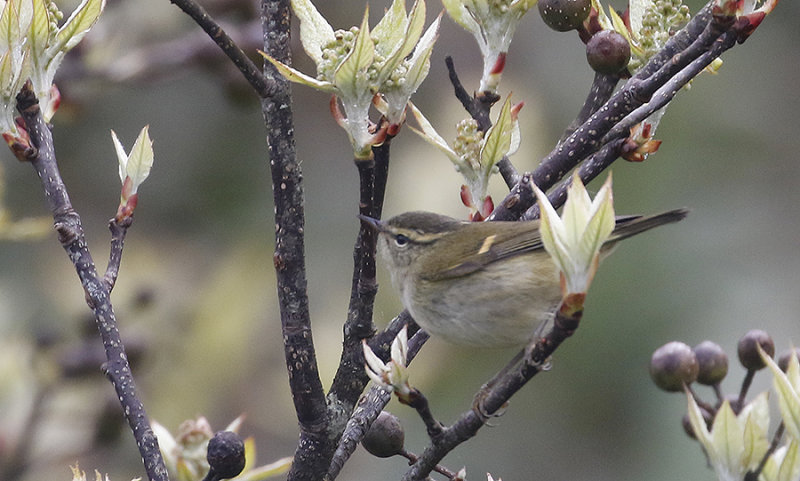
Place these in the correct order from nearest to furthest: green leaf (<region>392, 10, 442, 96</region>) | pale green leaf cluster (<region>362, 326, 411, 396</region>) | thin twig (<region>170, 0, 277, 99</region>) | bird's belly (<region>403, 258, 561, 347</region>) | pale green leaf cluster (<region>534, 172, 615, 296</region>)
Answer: pale green leaf cluster (<region>534, 172, 615, 296</region>) < thin twig (<region>170, 0, 277, 99</region>) < pale green leaf cluster (<region>362, 326, 411, 396</region>) < green leaf (<region>392, 10, 442, 96</region>) < bird's belly (<region>403, 258, 561, 347</region>)

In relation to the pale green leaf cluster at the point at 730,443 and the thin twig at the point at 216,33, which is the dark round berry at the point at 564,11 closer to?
the thin twig at the point at 216,33

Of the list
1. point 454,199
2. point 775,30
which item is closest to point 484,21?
point 454,199

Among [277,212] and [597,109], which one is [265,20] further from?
[597,109]

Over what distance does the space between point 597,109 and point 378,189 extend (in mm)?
525

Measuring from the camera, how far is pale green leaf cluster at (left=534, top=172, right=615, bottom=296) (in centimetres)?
128

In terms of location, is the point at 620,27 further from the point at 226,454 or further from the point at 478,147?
the point at 226,454

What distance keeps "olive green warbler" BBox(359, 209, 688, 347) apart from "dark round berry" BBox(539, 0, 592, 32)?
374 millimetres

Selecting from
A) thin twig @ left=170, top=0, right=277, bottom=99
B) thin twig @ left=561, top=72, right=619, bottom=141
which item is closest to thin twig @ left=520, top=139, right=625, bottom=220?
thin twig @ left=561, top=72, right=619, bottom=141

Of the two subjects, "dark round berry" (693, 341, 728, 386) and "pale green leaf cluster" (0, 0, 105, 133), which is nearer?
"pale green leaf cluster" (0, 0, 105, 133)

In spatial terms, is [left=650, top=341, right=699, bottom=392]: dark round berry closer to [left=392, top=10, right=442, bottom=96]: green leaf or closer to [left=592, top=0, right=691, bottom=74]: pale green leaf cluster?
[left=592, top=0, right=691, bottom=74]: pale green leaf cluster

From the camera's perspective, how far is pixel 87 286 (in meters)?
1.63

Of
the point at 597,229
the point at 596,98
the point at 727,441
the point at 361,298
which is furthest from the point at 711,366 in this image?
the point at 597,229

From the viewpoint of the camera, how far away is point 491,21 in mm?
1877

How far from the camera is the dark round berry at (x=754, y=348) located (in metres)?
1.99
